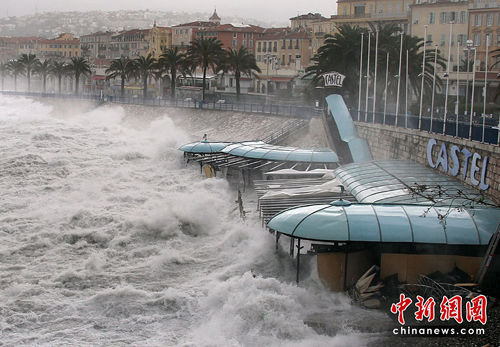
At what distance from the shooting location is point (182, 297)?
64.4ft

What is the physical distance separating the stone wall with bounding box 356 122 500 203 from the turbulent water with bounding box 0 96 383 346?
7.04 metres

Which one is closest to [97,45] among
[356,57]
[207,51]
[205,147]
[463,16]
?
[207,51]

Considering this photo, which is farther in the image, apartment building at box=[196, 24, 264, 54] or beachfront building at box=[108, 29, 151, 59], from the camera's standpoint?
beachfront building at box=[108, 29, 151, 59]

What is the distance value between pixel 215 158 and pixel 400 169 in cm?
1405

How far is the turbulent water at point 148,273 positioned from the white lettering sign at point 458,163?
7.15m

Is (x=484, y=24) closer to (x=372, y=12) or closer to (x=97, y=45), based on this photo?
(x=372, y=12)

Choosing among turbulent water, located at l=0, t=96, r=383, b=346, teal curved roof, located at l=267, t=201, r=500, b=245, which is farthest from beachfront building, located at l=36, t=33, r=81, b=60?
teal curved roof, located at l=267, t=201, r=500, b=245

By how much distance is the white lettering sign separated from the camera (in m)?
23.4

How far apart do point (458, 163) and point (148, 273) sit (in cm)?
1193

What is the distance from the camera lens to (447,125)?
95.0 feet

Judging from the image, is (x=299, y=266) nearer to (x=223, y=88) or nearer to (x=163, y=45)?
(x=223, y=88)

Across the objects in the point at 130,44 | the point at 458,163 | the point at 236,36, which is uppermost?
the point at 130,44

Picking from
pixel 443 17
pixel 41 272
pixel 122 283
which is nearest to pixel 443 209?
pixel 122 283

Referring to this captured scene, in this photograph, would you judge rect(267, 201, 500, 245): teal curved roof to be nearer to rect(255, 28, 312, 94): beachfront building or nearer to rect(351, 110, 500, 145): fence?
rect(351, 110, 500, 145): fence
